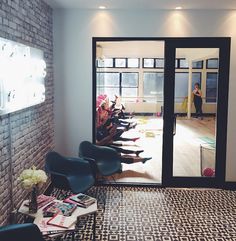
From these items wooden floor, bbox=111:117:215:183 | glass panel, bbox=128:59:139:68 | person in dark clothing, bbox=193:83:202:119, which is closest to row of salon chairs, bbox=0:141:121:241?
wooden floor, bbox=111:117:215:183

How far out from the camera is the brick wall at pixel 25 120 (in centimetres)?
315

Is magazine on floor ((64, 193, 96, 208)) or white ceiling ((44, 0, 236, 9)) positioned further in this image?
white ceiling ((44, 0, 236, 9))

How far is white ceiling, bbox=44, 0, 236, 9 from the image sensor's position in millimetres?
4547

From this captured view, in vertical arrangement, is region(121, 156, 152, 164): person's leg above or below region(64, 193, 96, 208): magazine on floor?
below

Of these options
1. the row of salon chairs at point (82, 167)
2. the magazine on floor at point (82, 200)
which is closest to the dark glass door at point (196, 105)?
the row of salon chairs at point (82, 167)

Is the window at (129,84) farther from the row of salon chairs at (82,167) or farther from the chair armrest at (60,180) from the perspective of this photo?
the chair armrest at (60,180)

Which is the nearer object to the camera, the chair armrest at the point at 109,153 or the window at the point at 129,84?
the chair armrest at the point at 109,153

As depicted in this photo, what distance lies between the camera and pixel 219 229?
3.87m

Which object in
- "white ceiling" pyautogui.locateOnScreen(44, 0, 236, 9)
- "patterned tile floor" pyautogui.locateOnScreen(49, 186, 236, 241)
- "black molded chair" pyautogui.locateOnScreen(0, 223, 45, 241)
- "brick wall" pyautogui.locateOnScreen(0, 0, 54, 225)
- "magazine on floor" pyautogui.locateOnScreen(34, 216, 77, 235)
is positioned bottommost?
"patterned tile floor" pyautogui.locateOnScreen(49, 186, 236, 241)

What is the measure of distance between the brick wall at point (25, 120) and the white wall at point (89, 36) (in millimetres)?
202

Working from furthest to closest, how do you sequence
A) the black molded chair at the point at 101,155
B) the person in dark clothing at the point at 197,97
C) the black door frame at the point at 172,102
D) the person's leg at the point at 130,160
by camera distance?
the person's leg at the point at 130,160
the person in dark clothing at the point at 197,97
the black door frame at the point at 172,102
the black molded chair at the point at 101,155

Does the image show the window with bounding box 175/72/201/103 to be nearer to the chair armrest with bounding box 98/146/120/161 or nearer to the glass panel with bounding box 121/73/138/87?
the chair armrest with bounding box 98/146/120/161

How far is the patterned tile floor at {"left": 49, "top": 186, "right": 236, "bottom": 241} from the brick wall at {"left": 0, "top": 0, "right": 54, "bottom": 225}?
2.86 feet

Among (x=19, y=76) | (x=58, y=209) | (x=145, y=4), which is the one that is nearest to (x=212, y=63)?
(x=145, y=4)
